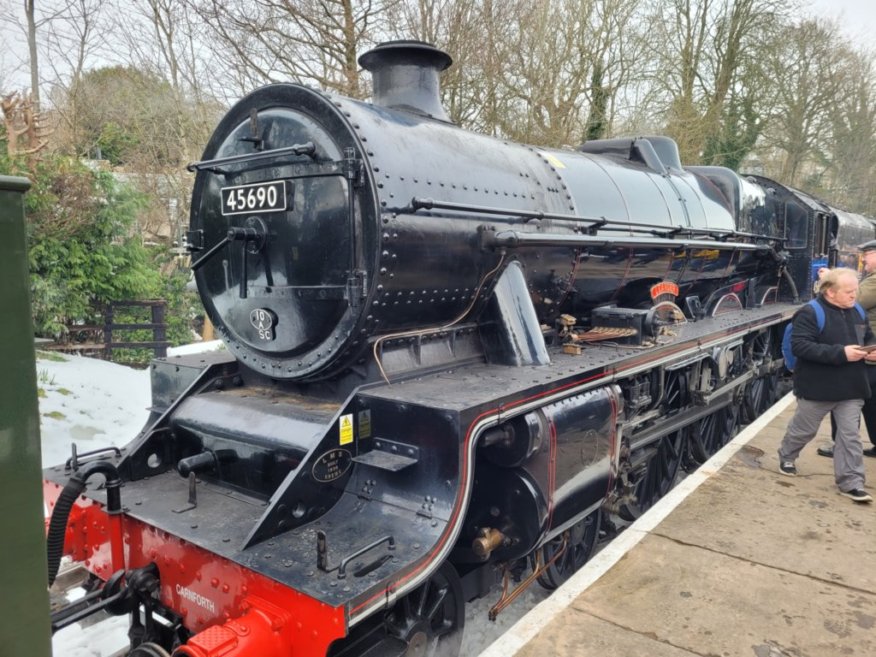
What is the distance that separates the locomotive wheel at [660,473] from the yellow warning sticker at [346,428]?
2.96 m

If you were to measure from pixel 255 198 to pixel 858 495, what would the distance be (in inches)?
171

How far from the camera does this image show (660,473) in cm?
545

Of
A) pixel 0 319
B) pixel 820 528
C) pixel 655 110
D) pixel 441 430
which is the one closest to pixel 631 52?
pixel 655 110

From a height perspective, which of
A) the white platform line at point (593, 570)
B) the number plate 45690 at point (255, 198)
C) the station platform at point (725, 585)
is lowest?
the station platform at point (725, 585)

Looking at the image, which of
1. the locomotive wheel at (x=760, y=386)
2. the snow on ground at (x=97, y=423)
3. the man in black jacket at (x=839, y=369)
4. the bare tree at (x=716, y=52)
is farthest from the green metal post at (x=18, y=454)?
the bare tree at (x=716, y=52)

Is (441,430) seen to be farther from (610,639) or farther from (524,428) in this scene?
(610,639)

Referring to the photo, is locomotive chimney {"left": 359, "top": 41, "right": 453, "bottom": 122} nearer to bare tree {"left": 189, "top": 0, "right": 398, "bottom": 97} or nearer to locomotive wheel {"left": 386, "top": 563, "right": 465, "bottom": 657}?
locomotive wheel {"left": 386, "top": 563, "right": 465, "bottom": 657}

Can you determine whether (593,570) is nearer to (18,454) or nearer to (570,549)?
(570,549)

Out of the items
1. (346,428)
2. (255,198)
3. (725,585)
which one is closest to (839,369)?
(725,585)

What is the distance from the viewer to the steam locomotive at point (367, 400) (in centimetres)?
249

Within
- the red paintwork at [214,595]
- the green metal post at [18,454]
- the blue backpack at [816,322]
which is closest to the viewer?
the green metal post at [18,454]

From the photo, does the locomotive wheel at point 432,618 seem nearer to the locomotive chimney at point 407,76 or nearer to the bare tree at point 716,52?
the locomotive chimney at point 407,76

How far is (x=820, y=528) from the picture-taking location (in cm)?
396

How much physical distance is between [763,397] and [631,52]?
1060cm
